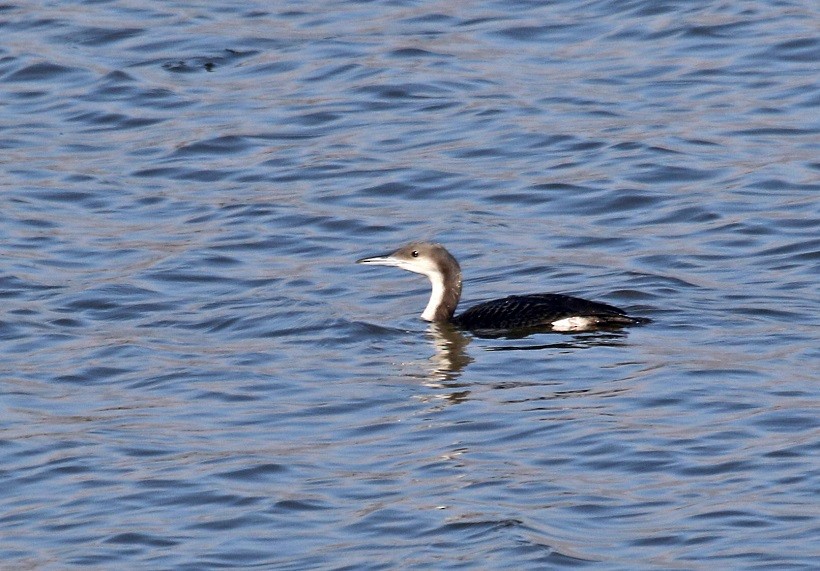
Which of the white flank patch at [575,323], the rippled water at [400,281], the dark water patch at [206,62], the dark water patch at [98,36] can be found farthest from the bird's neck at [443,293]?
the dark water patch at [98,36]

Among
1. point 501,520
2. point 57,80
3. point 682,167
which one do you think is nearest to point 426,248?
point 682,167

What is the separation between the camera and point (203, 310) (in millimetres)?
12211

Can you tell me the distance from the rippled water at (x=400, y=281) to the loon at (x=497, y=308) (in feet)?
0.43

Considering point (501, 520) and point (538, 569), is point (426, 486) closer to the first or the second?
point (501, 520)

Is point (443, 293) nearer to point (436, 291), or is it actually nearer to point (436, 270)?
point (436, 291)

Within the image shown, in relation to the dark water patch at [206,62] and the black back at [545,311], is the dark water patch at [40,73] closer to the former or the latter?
the dark water patch at [206,62]

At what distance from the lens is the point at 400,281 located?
1353 cm

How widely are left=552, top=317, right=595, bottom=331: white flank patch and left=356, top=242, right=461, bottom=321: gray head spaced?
1105mm

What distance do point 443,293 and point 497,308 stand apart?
66 cm

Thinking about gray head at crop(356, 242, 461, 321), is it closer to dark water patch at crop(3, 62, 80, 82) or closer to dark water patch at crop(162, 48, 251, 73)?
dark water patch at crop(162, 48, 251, 73)

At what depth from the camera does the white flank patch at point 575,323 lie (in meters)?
11.2

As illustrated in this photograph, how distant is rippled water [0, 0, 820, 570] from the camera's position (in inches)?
316

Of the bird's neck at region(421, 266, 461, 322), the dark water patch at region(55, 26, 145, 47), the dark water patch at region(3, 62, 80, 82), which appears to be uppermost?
the dark water patch at region(55, 26, 145, 47)

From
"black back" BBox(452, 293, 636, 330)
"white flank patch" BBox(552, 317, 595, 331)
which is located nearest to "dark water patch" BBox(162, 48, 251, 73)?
"black back" BBox(452, 293, 636, 330)
